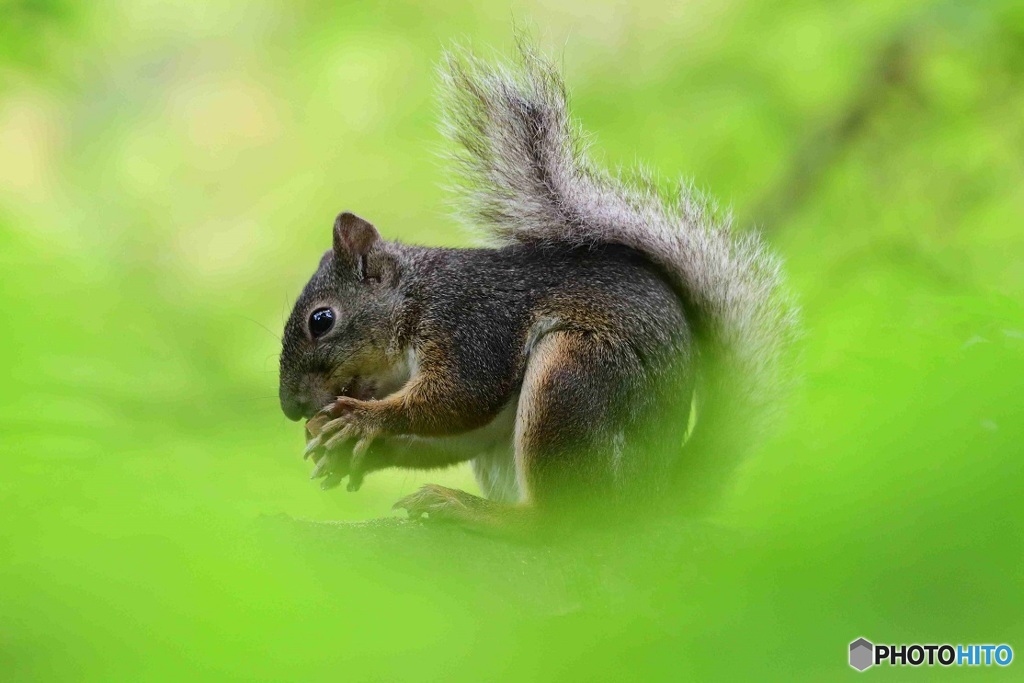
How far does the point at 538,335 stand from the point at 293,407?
831mm

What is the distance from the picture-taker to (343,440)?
8.80 feet

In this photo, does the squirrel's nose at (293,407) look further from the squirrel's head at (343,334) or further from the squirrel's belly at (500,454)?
the squirrel's belly at (500,454)

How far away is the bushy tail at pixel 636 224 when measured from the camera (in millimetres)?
3158

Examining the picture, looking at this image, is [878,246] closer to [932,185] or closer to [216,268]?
[932,185]

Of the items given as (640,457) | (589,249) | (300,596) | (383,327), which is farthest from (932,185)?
(300,596)

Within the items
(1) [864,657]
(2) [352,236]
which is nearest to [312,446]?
(2) [352,236]

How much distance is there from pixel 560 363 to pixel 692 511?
676 mm

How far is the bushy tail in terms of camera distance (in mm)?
3158

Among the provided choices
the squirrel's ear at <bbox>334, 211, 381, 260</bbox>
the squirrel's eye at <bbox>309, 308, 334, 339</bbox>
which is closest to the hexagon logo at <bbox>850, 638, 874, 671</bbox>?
the squirrel's eye at <bbox>309, 308, 334, 339</bbox>

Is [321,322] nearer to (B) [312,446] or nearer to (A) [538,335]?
(B) [312,446]

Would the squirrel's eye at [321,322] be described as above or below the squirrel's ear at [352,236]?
below

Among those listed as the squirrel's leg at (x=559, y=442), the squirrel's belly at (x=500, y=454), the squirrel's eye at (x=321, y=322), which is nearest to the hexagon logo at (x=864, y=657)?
the squirrel's leg at (x=559, y=442)
